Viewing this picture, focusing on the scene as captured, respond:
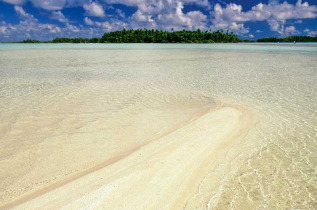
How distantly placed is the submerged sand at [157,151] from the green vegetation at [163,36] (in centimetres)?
8379

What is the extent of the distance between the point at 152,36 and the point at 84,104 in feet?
276

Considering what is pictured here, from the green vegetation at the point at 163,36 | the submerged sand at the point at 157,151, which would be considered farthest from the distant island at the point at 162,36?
the submerged sand at the point at 157,151

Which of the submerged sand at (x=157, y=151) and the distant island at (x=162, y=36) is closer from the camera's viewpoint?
the submerged sand at (x=157, y=151)

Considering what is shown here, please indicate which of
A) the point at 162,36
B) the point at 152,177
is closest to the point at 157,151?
the point at 152,177

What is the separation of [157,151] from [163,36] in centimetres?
8682

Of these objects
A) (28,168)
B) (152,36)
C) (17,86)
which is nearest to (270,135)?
(28,168)

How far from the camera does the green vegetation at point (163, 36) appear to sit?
86375 millimetres

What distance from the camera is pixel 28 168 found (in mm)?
2717

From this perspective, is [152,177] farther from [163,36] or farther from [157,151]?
[163,36]

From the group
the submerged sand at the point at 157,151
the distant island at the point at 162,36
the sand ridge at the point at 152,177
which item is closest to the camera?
the sand ridge at the point at 152,177

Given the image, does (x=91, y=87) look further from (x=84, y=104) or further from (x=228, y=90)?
(x=228, y=90)

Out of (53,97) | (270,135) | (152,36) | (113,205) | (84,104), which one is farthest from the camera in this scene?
(152,36)

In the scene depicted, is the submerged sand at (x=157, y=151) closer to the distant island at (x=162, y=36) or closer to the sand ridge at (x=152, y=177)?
the sand ridge at (x=152, y=177)

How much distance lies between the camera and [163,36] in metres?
86.0
